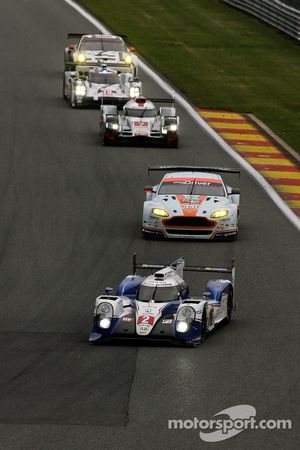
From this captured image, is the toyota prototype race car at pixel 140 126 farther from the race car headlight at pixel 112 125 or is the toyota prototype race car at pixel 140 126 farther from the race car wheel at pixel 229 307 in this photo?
the race car wheel at pixel 229 307

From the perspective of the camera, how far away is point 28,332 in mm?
23031

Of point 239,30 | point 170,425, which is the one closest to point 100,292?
point 170,425

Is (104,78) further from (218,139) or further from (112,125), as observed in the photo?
(112,125)

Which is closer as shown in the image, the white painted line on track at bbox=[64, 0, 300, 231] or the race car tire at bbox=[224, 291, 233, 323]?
the race car tire at bbox=[224, 291, 233, 323]

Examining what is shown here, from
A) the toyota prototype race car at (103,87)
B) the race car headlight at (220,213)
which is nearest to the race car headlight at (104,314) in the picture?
the race car headlight at (220,213)

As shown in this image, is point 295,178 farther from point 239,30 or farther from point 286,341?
point 239,30

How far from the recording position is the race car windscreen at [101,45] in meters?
50.3

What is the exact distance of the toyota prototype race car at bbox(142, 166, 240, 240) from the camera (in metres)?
30.6

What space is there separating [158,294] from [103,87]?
23809 millimetres

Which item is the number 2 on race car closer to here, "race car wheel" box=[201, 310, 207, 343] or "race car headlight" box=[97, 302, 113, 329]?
"race car headlight" box=[97, 302, 113, 329]

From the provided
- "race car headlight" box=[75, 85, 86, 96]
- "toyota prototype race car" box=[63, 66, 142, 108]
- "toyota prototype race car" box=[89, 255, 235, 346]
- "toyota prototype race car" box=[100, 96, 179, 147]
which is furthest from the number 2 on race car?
"race car headlight" box=[75, 85, 86, 96]

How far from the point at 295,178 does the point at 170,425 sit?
67.1 ft

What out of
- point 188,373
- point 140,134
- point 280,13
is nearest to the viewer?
point 188,373
